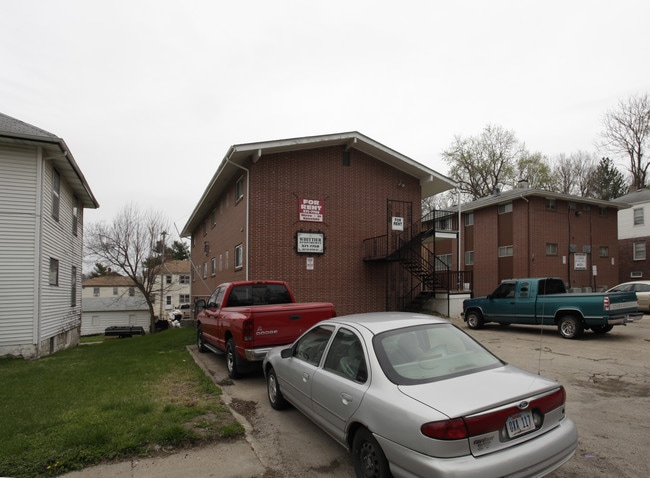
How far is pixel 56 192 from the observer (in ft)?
47.5

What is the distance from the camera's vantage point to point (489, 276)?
27875 millimetres

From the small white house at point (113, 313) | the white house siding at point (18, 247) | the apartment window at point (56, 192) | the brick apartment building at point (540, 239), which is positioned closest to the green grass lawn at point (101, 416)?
the white house siding at point (18, 247)

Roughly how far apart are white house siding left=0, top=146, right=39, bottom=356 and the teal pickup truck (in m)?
13.8

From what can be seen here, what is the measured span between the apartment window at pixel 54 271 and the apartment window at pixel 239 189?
6.90 meters

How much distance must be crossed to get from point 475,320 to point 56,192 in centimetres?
1539

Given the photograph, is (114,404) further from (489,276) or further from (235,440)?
(489,276)

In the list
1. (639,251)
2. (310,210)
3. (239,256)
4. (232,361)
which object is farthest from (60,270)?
(639,251)

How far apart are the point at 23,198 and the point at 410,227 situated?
14.3 meters

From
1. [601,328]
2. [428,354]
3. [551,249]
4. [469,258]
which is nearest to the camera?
[428,354]

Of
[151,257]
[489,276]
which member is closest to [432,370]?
[489,276]

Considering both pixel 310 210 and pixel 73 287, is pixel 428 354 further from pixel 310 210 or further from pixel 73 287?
pixel 73 287

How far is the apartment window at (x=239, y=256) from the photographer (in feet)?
53.8

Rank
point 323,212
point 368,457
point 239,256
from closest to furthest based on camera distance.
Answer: point 368,457, point 323,212, point 239,256

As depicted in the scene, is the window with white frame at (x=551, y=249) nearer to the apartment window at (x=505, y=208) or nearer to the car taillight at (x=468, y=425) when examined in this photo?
the apartment window at (x=505, y=208)
